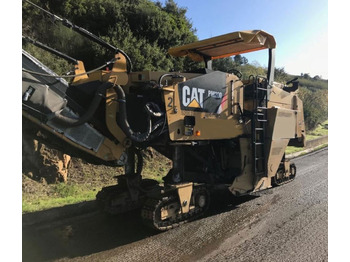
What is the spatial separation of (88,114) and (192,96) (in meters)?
1.84

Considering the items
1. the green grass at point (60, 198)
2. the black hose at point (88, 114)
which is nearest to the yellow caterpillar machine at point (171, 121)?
the black hose at point (88, 114)

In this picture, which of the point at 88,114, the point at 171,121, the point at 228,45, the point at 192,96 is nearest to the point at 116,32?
the point at 228,45

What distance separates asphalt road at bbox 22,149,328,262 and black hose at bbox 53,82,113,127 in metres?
1.85

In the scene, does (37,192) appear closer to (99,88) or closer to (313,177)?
(99,88)

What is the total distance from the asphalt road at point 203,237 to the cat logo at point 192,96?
2156 millimetres

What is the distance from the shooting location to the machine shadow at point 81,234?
13.0ft

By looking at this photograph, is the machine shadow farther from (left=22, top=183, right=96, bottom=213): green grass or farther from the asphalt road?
(left=22, top=183, right=96, bottom=213): green grass

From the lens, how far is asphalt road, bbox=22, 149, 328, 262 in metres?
3.82

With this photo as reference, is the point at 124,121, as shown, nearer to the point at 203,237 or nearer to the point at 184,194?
the point at 184,194

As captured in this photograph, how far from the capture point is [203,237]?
174 inches

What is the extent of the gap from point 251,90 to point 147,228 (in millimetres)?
3575

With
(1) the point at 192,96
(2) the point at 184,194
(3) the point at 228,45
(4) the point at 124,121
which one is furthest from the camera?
(3) the point at 228,45

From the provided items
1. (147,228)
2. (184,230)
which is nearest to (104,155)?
(147,228)

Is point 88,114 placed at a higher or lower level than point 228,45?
lower
